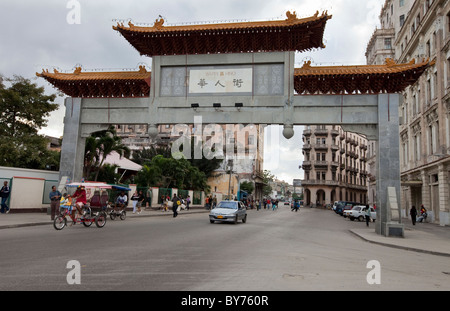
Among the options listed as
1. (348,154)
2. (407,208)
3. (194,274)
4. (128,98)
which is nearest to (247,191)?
(348,154)

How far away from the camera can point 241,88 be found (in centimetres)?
2038

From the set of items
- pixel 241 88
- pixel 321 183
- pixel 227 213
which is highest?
pixel 241 88

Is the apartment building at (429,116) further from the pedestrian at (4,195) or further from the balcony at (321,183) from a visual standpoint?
the balcony at (321,183)

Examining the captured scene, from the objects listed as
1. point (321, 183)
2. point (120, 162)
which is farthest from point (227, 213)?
point (321, 183)

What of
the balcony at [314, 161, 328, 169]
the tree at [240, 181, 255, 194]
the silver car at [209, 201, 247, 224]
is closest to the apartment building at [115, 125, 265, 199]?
the tree at [240, 181, 255, 194]

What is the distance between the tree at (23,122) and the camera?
2759cm

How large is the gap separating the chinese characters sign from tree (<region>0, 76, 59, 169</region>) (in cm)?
1499

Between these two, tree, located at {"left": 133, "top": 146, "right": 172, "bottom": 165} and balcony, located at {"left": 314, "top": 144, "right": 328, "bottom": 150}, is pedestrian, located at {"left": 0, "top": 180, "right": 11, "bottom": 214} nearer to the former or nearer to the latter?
tree, located at {"left": 133, "top": 146, "right": 172, "bottom": 165}

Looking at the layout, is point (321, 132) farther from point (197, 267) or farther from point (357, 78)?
point (197, 267)

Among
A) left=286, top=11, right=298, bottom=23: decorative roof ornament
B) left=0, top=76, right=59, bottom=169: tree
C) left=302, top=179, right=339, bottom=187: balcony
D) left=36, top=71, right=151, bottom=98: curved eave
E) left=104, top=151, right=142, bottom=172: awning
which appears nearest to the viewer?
left=286, top=11, right=298, bottom=23: decorative roof ornament

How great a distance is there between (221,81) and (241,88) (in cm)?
125

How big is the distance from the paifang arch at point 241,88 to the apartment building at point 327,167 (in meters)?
67.4

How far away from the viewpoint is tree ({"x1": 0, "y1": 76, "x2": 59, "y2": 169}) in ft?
90.5
